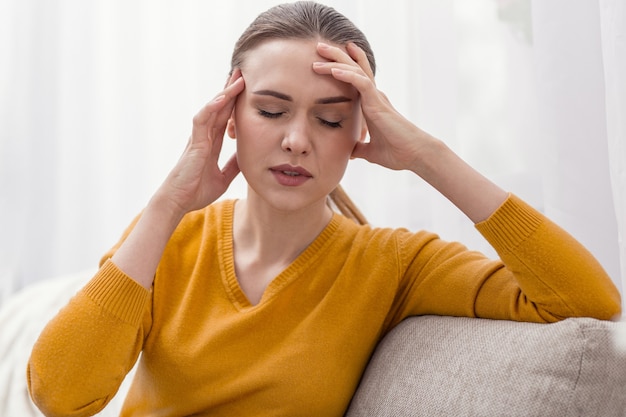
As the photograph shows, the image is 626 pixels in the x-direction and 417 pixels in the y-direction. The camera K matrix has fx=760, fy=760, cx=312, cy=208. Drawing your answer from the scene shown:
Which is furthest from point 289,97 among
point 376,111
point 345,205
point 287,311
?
point 345,205

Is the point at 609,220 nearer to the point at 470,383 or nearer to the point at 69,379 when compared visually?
the point at 470,383

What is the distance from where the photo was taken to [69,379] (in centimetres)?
120

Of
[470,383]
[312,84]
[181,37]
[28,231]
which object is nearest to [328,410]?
[470,383]

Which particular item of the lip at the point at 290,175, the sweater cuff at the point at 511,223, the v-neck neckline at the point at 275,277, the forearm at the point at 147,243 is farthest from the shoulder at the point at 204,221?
the sweater cuff at the point at 511,223

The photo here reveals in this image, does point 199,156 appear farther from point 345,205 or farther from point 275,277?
point 345,205

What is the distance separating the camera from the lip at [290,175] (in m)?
1.25

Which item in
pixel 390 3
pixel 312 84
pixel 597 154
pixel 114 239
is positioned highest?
pixel 390 3

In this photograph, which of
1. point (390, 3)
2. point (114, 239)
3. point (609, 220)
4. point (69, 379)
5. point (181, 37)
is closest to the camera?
point (69, 379)

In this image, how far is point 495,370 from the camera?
1.08m

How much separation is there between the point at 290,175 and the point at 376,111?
180 millimetres

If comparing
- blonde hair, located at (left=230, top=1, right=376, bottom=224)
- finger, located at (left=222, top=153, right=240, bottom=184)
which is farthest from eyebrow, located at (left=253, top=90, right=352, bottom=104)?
finger, located at (left=222, top=153, right=240, bottom=184)

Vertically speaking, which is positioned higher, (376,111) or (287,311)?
(376,111)

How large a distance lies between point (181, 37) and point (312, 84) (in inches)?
53.7

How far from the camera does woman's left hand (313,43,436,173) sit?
124 cm
